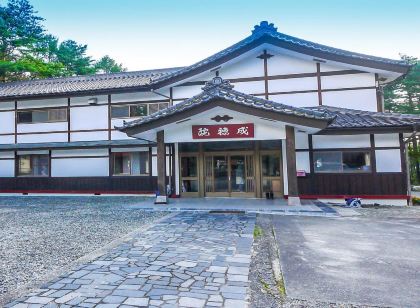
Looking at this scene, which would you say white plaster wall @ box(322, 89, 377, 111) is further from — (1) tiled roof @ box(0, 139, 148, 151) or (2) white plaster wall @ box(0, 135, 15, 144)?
(2) white plaster wall @ box(0, 135, 15, 144)

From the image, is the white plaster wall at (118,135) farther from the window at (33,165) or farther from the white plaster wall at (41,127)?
the window at (33,165)

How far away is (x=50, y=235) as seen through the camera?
24.1ft

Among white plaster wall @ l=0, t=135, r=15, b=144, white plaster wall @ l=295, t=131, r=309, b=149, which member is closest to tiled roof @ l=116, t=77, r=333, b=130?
white plaster wall @ l=295, t=131, r=309, b=149

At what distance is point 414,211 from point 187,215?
27.5 ft

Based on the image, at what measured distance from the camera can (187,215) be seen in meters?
9.61

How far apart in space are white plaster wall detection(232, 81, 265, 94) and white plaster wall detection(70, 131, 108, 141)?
8.13 meters

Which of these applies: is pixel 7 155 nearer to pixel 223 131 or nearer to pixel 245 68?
pixel 223 131

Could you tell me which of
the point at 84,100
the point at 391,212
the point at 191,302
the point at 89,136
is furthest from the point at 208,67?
the point at 191,302

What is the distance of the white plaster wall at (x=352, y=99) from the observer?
1282 centimetres

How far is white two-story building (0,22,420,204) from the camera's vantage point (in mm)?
11156

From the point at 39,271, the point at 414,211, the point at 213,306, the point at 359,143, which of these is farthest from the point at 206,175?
the point at 213,306

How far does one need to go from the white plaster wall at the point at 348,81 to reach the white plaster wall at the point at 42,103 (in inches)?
578

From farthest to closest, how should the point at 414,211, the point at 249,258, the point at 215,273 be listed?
the point at 414,211, the point at 249,258, the point at 215,273

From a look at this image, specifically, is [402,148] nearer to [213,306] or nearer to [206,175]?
[206,175]
